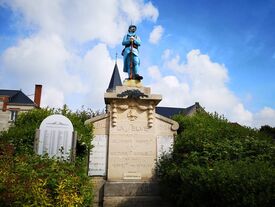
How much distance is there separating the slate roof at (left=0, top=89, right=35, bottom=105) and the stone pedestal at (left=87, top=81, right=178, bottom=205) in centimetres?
2425

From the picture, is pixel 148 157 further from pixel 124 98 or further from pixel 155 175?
pixel 124 98

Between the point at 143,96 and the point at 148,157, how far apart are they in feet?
7.14

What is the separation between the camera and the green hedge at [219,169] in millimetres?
5105

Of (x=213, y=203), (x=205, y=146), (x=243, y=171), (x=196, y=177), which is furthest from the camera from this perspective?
(x=205, y=146)

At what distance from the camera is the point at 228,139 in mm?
8914

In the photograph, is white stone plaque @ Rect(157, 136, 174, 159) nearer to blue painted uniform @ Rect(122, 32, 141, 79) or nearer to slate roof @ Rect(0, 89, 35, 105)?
blue painted uniform @ Rect(122, 32, 141, 79)

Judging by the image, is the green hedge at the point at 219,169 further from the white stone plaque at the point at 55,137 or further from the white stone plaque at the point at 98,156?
the white stone plaque at the point at 55,137

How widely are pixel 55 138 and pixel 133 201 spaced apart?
309cm

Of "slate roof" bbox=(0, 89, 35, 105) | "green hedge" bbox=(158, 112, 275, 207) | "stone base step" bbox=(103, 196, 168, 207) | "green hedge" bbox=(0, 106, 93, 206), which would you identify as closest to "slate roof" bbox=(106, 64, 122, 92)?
"slate roof" bbox=(0, 89, 35, 105)

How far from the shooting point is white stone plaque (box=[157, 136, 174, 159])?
10.3 metres

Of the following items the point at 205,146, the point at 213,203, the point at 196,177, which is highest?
the point at 205,146

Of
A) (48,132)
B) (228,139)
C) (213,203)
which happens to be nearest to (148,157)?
(228,139)

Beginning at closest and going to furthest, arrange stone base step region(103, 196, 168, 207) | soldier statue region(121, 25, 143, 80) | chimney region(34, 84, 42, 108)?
1. stone base step region(103, 196, 168, 207)
2. soldier statue region(121, 25, 143, 80)
3. chimney region(34, 84, 42, 108)

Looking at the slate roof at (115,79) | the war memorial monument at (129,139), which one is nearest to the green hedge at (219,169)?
the war memorial monument at (129,139)
